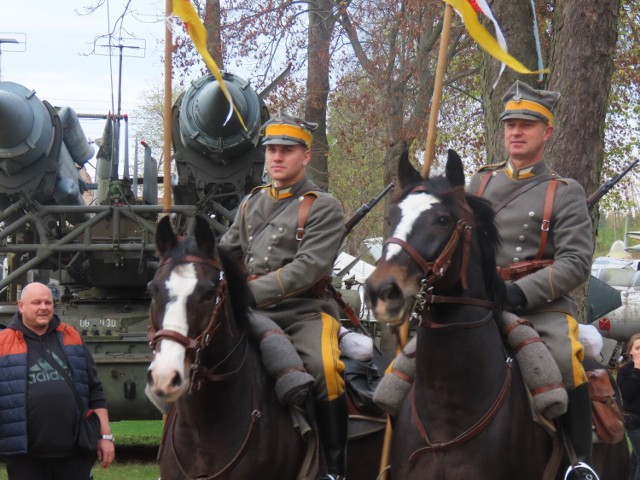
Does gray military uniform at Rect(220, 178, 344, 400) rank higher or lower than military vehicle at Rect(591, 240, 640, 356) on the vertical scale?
higher

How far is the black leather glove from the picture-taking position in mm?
5816

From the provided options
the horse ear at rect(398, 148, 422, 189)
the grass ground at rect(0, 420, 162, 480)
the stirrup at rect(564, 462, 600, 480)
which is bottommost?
the grass ground at rect(0, 420, 162, 480)

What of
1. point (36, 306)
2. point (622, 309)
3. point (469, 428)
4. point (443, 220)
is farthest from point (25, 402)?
point (622, 309)

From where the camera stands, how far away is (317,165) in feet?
68.2

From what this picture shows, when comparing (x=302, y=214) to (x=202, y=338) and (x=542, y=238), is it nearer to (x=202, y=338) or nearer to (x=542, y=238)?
(x=542, y=238)

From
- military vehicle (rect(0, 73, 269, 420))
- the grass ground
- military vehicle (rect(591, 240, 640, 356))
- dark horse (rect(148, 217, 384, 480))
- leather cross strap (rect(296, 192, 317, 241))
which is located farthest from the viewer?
military vehicle (rect(591, 240, 640, 356))

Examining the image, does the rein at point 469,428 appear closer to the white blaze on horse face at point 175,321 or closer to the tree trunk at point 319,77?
the white blaze on horse face at point 175,321

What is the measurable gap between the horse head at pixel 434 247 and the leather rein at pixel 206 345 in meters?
0.78

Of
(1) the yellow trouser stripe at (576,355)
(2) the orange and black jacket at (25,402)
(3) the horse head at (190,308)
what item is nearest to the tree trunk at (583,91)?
(1) the yellow trouser stripe at (576,355)

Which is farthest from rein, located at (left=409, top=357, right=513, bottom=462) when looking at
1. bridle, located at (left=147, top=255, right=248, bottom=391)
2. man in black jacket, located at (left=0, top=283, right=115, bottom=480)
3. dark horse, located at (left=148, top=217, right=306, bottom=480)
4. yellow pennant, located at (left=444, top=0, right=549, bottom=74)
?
man in black jacket, located at (left=0, top=283, right=115, bottom=480)

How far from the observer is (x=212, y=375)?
17.8 ft

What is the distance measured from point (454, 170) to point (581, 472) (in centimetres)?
174

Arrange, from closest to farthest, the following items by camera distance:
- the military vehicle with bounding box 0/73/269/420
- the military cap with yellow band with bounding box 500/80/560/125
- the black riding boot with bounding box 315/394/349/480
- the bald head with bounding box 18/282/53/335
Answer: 1. the black riding boot with bounding box 315/394/349/480
2. the military cap with yellow band with bounding box 500/80/560/125
3. the bald head with bounding box 18/282/53/335
4. the military vehicle with bounding box 0/73/269/420

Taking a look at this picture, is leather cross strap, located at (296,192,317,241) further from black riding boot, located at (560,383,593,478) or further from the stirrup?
the stirrup
